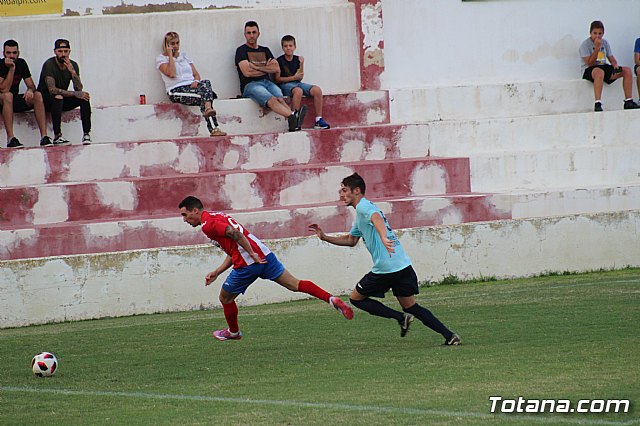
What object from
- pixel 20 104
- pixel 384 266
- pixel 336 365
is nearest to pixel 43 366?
pixel 336 365

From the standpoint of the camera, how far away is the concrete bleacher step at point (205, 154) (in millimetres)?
17734

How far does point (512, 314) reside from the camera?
12867mm

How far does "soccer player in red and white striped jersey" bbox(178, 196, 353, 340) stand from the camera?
454 inches

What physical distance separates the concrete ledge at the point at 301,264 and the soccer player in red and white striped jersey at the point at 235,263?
155 inches

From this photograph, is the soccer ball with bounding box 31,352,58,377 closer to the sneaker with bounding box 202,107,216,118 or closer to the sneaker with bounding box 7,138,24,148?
the sneaker with bounding box 7,138,24,148

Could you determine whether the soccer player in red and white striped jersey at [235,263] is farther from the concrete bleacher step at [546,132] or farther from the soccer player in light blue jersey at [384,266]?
the concrete bleacher step at [546,132]

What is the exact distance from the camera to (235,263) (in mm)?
11898

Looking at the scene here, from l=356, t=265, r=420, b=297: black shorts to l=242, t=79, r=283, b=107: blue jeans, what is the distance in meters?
9.13

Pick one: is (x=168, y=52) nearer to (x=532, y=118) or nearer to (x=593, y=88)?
(x=532, y=118)

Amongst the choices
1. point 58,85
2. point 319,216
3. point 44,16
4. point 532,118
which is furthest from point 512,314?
point 44,16

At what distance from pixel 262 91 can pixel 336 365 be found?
10.3m

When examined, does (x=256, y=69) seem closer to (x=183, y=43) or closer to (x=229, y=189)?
(x=183, y=43)

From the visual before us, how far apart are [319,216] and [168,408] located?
9.24 m

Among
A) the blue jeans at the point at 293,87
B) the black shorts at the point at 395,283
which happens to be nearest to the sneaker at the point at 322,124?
the blue jeans at the point at 293,87
